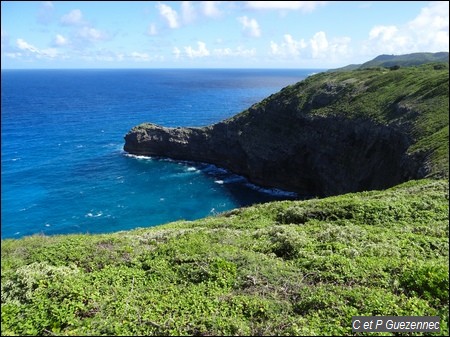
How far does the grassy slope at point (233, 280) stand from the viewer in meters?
10.9

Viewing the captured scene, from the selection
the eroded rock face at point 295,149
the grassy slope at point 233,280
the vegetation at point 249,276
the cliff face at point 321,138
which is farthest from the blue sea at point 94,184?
the grassy slope at point 233,280

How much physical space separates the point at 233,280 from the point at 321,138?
52054 mm

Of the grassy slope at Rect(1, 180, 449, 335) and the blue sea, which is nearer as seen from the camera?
the grassy slope at Rect(1, 180, 449, 335)

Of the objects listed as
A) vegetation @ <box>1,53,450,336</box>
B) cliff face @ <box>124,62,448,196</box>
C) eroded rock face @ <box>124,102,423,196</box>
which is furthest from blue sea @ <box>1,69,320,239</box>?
vegetation @ <box>1,53,450,336</box>

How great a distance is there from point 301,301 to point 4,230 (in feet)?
168

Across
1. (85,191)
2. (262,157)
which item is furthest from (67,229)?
(262,157)

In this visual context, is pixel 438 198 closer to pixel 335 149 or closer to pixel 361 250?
pixel 361 250

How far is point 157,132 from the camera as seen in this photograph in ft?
288

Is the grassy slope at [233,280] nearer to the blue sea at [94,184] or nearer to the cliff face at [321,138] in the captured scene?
the cliff face at [321,138]

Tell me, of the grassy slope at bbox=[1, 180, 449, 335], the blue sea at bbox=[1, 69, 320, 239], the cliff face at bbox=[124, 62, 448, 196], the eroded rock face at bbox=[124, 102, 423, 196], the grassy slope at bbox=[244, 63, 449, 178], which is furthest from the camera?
the blue sea at bbox=[1, 69, 320, 239]

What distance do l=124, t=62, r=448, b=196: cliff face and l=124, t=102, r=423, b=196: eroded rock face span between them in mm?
156

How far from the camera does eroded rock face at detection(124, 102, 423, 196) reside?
163 ft

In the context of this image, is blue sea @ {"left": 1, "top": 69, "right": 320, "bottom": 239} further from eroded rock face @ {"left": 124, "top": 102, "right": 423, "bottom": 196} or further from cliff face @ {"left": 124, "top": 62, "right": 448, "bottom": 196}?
cliff face @ {"left": 124, "top": 62, "right": 448, "bottom": 196}

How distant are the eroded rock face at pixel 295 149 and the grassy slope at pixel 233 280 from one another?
23209 millimetres
